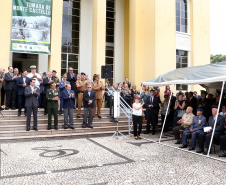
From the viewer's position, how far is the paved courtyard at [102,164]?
14.8 ft

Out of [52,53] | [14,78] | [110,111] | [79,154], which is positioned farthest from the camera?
[52,53]

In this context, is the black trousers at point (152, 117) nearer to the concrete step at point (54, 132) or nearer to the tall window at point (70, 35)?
the concrete step at point (54, 132)

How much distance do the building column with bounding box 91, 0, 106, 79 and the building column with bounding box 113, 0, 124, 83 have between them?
3.26 meters

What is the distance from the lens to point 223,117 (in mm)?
6844

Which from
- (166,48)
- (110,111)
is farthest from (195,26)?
(110,111)

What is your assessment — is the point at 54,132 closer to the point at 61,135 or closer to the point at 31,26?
the point at 61,135

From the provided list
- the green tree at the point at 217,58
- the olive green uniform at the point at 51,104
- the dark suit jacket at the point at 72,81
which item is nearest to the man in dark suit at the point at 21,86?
the olive green uniform at the point at 51,104

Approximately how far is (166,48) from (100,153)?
36.3 feet

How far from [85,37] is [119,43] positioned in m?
2.81

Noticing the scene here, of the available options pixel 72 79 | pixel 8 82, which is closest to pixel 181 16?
pixel 72 79

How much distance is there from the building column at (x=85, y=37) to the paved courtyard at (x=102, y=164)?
29.4ft

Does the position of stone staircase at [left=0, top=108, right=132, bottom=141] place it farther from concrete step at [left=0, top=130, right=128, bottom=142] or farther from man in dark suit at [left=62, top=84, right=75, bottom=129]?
man in dark suit at [left=62, top=84, right=75, bottom=129]

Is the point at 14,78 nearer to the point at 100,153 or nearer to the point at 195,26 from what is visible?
the point at 100,153

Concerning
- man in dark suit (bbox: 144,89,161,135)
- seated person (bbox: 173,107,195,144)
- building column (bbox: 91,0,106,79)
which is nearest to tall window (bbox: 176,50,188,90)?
building column (bbox: 91,0,106,79)
